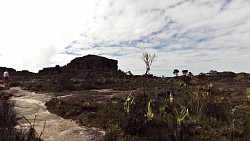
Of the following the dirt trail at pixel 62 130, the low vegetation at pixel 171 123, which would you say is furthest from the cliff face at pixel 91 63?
the low vegetation at pixel 171 123

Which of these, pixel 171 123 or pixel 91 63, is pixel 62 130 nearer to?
pixel 171 123

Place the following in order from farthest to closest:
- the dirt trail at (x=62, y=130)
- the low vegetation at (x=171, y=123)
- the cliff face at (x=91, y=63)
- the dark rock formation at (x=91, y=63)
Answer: the dark rock formation at (x=91, y=63)
the cliff face at (x=91, y=63)
the dirt trail at (x=62, y=130)
the low vegetation at (x=171, y=123)

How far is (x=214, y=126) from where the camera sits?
9.04 m

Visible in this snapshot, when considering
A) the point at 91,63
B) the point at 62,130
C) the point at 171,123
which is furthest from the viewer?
the point at 91,63

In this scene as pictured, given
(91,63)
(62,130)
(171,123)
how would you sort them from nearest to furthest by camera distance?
(171,123) → (62,130) → (91,63)

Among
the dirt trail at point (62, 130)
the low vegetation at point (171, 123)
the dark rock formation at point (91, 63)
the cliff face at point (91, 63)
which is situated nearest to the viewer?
the low vegetation at point (171, 123)

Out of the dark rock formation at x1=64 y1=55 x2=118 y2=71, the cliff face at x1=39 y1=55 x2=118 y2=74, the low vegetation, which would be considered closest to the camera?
the low vegetation

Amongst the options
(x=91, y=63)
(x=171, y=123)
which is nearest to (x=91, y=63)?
(x=91, y=63)

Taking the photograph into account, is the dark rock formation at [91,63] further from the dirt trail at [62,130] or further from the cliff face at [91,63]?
the dirt trail at [62,130]

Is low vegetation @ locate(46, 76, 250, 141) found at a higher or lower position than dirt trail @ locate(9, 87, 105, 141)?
higher

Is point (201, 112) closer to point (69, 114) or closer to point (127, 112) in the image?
point (127, 112)

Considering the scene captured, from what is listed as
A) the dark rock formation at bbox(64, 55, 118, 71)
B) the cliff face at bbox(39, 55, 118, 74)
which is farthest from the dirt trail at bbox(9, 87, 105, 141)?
the dark rock formation at bbox(64, 55, 118, 71)

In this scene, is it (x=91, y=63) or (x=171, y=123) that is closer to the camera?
(x=171, y=123)

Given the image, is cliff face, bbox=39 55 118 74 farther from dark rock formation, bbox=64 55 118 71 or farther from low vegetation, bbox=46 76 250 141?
low vegetation, bbox=46 76 250 141
